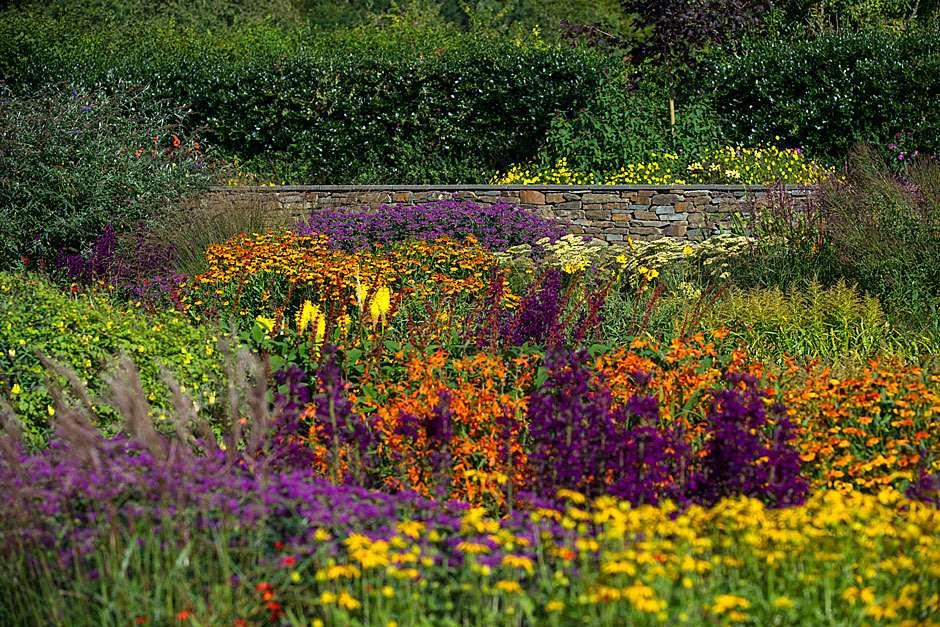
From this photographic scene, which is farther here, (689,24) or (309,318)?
(689,24)

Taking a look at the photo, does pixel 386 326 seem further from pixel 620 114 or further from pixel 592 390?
pixel 620 114

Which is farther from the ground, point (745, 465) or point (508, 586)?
point (508, 586)

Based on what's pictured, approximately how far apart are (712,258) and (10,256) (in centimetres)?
585

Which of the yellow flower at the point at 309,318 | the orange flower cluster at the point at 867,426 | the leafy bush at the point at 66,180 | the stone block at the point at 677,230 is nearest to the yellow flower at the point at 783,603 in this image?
the orange flower cluster at the point at 867,426

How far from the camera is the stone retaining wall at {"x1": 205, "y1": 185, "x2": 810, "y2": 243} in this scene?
10914 millimetres

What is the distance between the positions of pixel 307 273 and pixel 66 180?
353 cm

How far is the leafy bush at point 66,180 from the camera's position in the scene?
9.98 m

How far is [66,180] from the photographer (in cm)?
998

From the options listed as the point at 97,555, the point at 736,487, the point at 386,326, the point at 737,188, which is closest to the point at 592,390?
the point at 736,487

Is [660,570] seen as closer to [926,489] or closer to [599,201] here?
[926,489]

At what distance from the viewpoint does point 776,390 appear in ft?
18.0

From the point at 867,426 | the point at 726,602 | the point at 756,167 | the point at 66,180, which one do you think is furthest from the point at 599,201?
the point at 726,602

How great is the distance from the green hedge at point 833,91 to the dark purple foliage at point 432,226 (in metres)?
3.97

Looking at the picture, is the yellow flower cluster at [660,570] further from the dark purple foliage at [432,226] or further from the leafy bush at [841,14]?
the leafy bush at [841,14]
